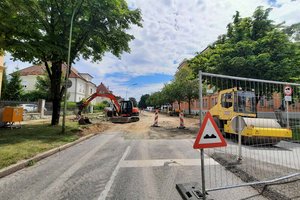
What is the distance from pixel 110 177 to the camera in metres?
5.69

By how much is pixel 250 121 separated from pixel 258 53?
8401 millimetres

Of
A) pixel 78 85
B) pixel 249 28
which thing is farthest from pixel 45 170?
pixel 78 85

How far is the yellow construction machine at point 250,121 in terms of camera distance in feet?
33.5

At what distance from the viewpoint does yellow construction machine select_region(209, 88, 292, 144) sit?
10212mm

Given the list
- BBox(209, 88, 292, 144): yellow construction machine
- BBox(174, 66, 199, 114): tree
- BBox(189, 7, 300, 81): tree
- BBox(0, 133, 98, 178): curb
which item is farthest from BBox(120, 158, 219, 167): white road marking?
BBox(174, 66, 199, 114): tree

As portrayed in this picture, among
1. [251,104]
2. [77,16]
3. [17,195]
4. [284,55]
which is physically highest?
[77,16]

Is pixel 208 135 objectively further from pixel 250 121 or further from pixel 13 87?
pixel 13 87

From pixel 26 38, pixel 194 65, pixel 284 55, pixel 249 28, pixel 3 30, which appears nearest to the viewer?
pixel 3 30

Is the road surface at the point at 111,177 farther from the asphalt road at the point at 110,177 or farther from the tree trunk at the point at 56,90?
the tree trunk at the point at 56,90

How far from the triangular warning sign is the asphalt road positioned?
3.45 ft

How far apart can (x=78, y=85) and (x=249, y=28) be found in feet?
154

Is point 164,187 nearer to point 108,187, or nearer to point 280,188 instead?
point 108,187

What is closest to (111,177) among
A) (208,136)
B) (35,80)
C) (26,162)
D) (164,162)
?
(164,162)

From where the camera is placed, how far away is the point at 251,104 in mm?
11055
